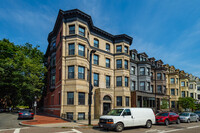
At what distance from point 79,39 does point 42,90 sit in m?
19.9

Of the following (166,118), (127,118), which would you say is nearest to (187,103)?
(166,118)

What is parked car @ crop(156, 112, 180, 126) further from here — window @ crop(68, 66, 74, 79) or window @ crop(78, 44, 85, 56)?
window @ crop(78, 44, 85, 56)

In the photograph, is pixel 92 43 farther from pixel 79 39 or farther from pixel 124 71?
pixel 124 71

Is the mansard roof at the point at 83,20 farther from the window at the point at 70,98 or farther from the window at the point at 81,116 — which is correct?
the window at the point at 81,116

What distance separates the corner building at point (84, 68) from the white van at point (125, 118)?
8709 millimetres

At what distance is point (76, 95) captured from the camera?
22.3 meters

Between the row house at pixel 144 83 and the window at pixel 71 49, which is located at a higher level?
the window at pixel 71 49

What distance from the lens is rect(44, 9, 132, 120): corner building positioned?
22.8m

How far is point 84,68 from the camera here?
79.4 feet

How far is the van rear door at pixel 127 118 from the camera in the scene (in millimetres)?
14061

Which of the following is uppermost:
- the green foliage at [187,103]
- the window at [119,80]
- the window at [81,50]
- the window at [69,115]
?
the window at [81,50]

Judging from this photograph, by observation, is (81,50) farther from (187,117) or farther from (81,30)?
(187,117)

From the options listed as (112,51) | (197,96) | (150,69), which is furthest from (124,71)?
(197,96)

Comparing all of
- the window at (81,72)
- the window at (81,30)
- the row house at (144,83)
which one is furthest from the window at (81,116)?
the row house at (144,83)
